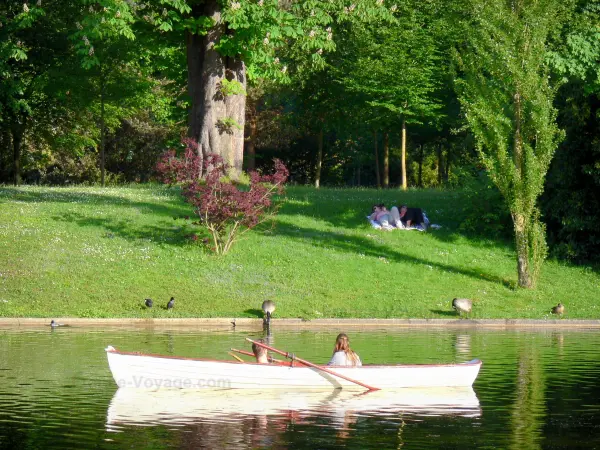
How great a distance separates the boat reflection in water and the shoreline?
11.4 meters

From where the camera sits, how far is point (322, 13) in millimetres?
41219

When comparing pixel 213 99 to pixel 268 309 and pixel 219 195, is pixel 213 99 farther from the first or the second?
pixel 268 309

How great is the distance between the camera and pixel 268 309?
100 feet

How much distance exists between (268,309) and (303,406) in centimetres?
1231

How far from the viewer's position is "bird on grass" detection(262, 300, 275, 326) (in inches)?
1194

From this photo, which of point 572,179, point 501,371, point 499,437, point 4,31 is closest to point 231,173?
point 572,179

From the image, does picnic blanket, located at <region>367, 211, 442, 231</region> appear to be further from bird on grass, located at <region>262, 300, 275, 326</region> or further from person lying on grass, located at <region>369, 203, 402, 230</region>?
bird on grass, located at <region>262, 300, 275, 326</region>

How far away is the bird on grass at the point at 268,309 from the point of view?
30.3 metres

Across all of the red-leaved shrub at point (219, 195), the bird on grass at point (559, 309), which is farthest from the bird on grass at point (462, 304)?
the red-leaved shrub at point (219, 195)

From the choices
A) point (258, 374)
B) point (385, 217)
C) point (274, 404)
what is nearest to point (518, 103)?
point (385, 217)

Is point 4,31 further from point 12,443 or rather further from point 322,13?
point 12,443

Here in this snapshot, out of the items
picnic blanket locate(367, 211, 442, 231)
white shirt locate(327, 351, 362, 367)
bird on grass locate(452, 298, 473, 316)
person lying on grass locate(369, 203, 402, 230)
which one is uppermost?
person lying on grass locate(369, 203, 402, 230)

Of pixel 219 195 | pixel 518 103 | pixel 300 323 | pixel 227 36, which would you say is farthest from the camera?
pixel 227 36

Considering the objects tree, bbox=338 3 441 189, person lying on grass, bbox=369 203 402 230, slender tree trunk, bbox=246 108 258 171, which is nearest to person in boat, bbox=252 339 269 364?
person lying on grass, bbox=369 203 402 230
